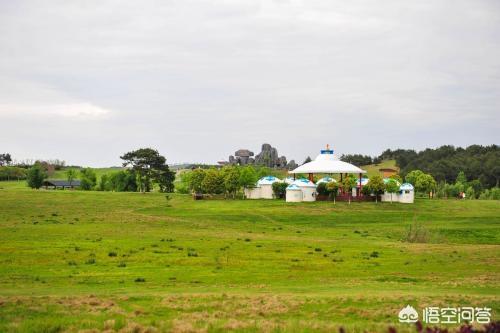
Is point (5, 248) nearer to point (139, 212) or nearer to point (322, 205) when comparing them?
point (139, 212)

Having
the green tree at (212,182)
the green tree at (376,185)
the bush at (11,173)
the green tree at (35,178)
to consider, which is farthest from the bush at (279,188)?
the bush at (11,173)

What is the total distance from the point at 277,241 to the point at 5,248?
22274 mm

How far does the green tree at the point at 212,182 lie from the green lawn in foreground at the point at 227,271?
100.0ft

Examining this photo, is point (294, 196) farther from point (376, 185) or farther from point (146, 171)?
point (146, 171)

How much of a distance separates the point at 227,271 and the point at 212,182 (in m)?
81.1

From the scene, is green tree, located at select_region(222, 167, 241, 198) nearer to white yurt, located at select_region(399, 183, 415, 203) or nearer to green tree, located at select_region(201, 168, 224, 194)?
green tree, located at select_region(201, 168, 224, 194)

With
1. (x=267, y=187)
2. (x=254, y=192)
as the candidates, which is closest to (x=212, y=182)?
(x=254, y=192)

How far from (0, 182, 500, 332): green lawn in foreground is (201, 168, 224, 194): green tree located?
30.5 meters

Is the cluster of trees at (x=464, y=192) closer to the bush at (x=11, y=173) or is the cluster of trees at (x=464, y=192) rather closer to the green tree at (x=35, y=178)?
the green tree at (x=35, y=178)

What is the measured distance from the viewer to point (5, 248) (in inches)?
1770

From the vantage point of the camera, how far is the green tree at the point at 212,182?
118 metres

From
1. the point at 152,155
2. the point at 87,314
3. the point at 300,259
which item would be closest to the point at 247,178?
the point at 152,155

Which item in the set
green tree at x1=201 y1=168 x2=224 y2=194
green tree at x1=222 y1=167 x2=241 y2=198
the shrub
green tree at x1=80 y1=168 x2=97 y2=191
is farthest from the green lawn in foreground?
green tree at x1=80 y1=168 x2=97 y2=191

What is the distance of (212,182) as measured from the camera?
118000mm
